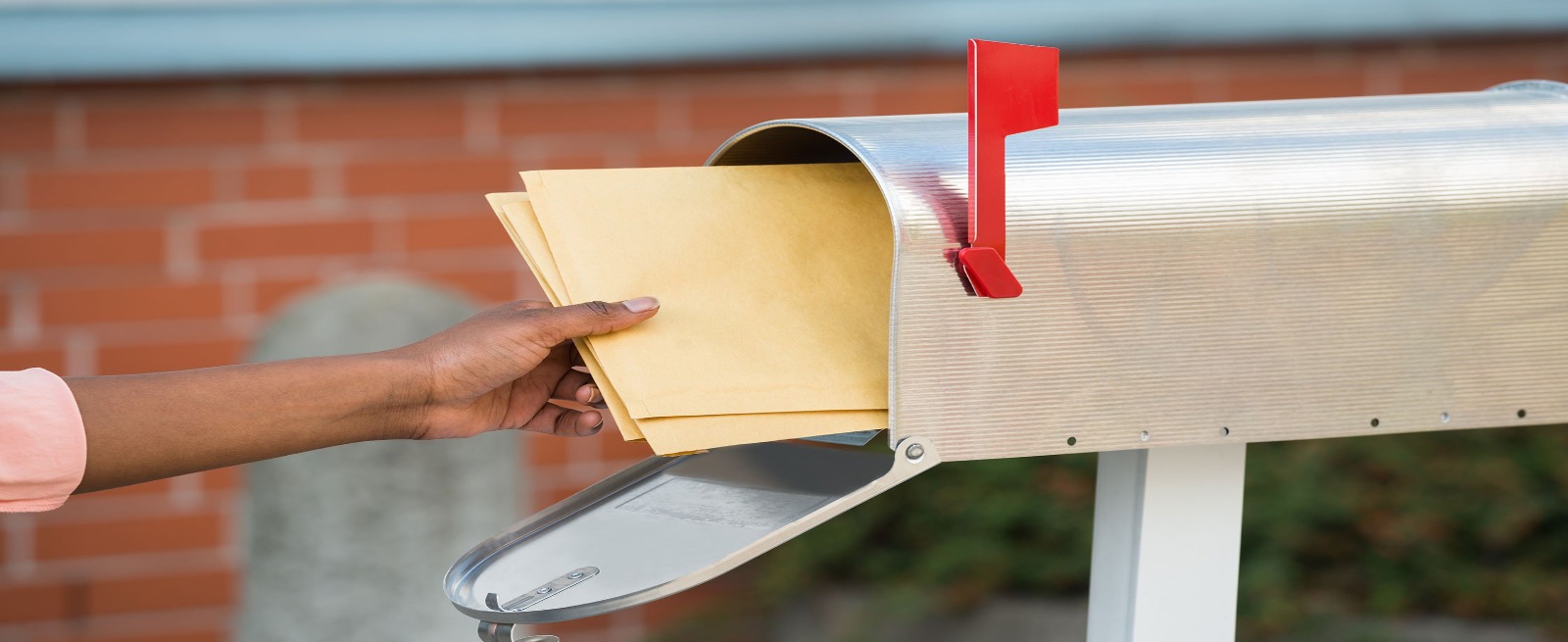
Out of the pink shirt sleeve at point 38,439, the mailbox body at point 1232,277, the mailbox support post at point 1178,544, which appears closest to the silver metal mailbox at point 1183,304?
the mailbox body at point 1232,277

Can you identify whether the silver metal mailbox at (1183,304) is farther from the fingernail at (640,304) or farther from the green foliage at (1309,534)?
the green foliage at (1309,534)

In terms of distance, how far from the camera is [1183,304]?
117cm

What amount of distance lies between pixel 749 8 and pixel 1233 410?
2.05 metres

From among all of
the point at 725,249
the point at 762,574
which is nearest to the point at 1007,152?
the point at 725,249

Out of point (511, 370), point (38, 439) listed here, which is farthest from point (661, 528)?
point (38, 439)

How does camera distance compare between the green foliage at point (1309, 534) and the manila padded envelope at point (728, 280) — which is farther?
the green foliage at point (1309, 534)

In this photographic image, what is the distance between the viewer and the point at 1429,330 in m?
1.22

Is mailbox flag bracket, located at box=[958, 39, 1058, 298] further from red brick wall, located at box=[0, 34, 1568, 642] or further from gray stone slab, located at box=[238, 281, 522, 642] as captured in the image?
red brick wall, located at box=[0, 34, 1568, 642]

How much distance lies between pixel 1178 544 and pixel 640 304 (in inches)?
21.7

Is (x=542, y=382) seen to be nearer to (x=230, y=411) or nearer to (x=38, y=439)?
(x=230, y=411)

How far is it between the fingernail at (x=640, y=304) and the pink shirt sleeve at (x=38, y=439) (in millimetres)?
461

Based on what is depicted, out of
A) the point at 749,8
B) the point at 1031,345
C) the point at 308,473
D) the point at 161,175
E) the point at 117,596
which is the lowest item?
the point at 117,596

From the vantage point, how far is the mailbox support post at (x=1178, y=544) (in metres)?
1.33

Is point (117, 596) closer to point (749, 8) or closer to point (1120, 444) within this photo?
point (749, 8)
